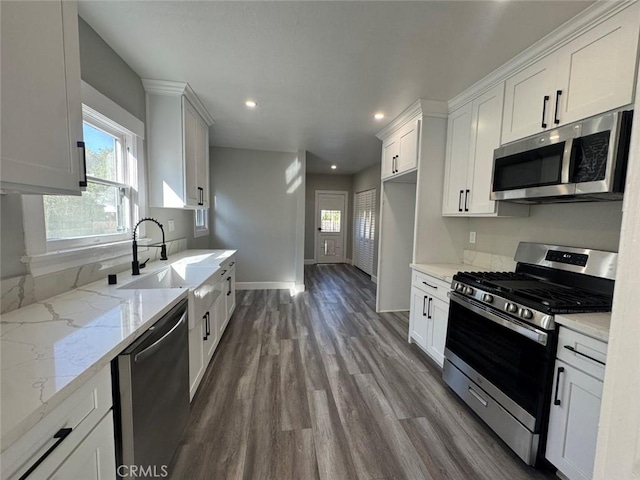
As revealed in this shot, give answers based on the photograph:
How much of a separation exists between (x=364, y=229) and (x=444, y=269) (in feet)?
13.3

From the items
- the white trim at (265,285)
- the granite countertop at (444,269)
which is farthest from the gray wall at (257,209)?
the granite countertop at (444,269)

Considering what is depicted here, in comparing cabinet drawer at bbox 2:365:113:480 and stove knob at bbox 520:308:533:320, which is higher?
stove knob at bbox 520:308:533:320

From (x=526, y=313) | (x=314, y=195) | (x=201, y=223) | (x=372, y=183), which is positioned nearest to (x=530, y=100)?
(x=526, y=313)

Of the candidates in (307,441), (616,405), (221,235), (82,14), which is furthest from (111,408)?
(221,235)

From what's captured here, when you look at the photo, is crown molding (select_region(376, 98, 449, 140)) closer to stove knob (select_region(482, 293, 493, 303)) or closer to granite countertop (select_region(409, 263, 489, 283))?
granite countertop (select_region(409, 263, 489, 283))

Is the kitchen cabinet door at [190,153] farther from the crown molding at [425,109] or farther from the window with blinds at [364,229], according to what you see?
the window with blinds at [364,229]

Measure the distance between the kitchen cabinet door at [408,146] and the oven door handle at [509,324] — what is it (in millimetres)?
1545

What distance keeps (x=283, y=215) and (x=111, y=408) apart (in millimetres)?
4094

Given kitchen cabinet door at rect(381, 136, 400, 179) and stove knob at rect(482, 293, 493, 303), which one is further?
kitchen cabinet door at rect(381, 136, 400, 179)

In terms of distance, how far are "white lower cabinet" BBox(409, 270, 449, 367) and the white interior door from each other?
5.01 metres

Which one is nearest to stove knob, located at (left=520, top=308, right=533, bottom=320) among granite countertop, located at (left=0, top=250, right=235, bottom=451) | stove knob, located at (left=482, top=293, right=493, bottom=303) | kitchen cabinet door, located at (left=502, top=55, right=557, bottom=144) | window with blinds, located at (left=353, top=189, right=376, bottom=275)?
stove knob, located at (left=482, top=293, right=493, bottom=303)

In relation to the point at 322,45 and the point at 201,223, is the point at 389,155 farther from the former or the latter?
the point at 201,223

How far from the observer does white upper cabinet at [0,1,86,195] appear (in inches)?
34.7

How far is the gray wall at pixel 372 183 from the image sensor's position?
5645mm
